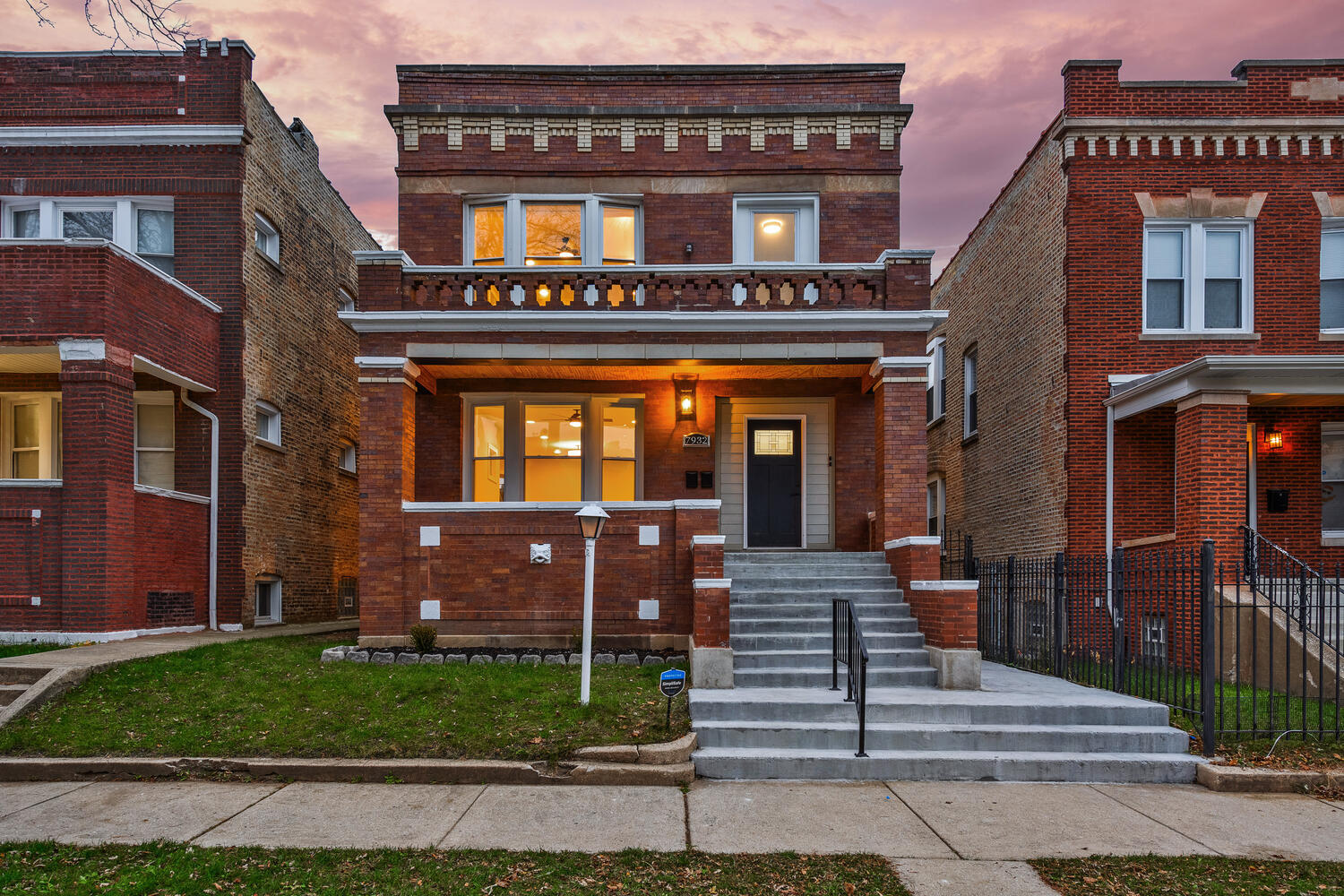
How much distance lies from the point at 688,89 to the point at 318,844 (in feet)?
41.0

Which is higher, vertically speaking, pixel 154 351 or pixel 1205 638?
pixel 154 351

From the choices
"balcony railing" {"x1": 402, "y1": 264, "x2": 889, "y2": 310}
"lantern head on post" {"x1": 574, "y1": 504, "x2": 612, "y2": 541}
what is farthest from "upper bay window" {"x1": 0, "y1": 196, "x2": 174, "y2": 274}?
"lantern head on post" {"x1": 574, "y1": 504, "x2": 612, "y2": 541}

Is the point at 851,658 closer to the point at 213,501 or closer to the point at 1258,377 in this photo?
the point at 1258,377

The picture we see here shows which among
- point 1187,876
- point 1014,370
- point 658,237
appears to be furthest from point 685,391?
point 1187,876

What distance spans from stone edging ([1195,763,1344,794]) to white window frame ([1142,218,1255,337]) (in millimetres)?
8316

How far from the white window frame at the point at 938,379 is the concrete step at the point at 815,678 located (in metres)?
12.3

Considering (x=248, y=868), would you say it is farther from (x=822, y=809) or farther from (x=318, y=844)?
(x=822, y=809)

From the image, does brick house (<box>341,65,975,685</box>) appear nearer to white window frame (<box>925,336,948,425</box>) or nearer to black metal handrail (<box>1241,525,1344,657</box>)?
black metal handrail (<box>1241,525,1344,657</box>)

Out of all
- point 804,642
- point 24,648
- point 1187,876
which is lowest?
point 1187,876

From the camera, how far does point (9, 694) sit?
27.5 feet

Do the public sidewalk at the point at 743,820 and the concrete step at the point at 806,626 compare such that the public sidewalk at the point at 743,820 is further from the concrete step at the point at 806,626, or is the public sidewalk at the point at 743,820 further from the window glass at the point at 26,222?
the window glass at the point at 26,222

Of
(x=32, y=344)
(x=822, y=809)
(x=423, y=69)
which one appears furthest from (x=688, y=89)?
(x=822, y=809)

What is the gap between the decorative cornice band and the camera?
13.7m

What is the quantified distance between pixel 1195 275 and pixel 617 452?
32.3ft
